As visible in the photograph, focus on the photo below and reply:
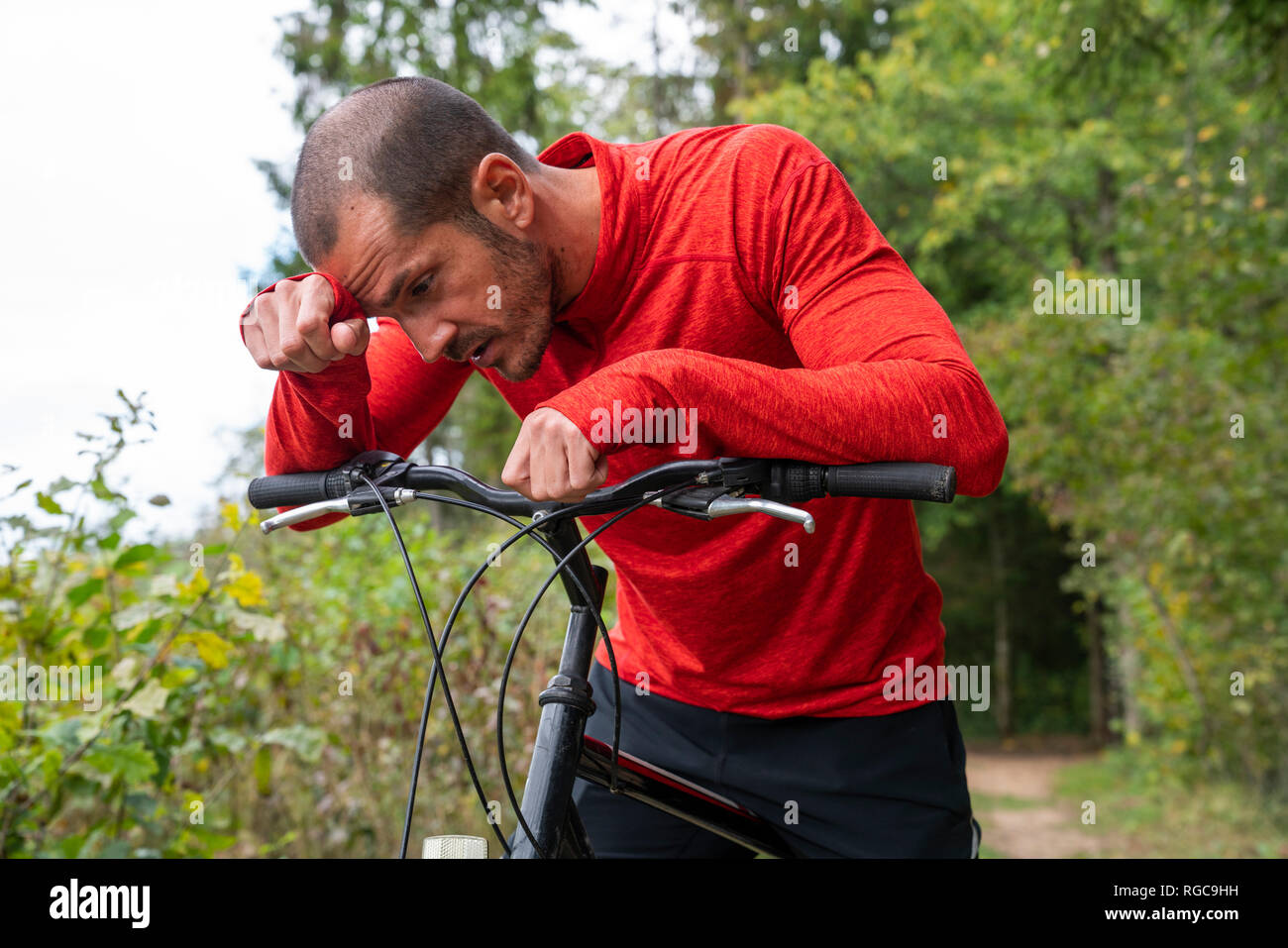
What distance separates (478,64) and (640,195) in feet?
20.3

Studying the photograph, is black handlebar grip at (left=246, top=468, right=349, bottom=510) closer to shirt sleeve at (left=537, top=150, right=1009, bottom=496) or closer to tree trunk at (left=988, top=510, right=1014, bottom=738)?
shirt sleeve at (left=537, top=150, right=1009, bottom=496)

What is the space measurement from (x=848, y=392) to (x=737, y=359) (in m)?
0.27

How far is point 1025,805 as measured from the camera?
498 inches

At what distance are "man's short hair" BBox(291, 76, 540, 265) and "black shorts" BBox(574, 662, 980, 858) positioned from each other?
3.37ft

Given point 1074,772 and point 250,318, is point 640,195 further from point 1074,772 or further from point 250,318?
point 1074,772

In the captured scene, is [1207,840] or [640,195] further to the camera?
[1207,840]

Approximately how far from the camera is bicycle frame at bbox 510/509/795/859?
143 cm

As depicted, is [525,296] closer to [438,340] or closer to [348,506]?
[438,340]

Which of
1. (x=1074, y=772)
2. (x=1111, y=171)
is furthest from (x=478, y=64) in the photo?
(x=1074, y=772)

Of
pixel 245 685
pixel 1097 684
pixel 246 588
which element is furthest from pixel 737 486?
pixel 1097 684

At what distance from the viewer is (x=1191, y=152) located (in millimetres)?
9398

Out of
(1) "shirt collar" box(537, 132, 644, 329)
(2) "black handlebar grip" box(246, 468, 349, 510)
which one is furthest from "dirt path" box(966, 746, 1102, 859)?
(2) "black handlebar grip" box(246, 468, 349, 510)

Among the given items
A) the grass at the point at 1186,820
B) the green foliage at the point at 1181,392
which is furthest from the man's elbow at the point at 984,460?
the grass at the point at 1186,820
